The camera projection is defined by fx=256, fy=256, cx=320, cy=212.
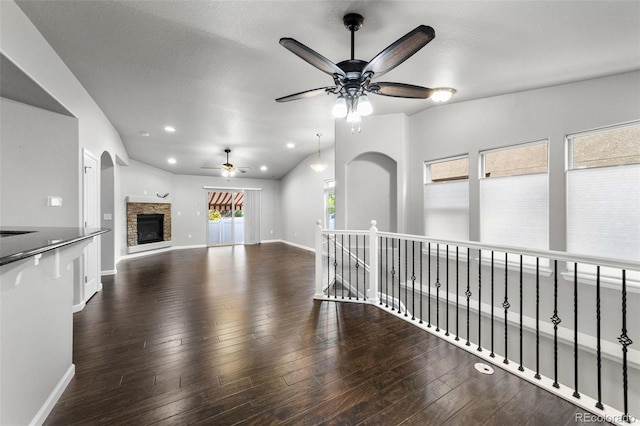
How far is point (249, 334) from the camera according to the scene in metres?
2.68

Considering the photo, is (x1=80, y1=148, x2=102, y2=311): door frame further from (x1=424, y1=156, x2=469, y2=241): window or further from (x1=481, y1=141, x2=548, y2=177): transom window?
(x1=481, y1=141, x2=548, y2=177): transom window

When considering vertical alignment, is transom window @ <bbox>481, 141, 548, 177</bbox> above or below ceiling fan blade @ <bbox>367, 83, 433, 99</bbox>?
below

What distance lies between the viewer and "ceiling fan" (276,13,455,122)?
1681 millimetres

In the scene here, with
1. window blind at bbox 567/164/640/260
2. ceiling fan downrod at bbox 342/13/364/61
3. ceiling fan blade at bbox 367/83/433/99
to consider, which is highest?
ceiling fan downrod at bbox 342/13/364/61

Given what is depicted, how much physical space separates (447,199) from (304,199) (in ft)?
17.3

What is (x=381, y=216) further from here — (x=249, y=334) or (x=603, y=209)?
(x=249, y=334)

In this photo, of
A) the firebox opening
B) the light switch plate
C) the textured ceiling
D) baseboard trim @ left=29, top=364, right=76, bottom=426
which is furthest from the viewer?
the firebox opening

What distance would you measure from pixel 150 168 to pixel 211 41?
689 cm

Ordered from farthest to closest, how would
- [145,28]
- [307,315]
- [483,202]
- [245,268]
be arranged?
[245,268] → [483,202] → [307,315] → [145,28]

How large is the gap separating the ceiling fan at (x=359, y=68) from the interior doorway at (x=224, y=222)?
8466 mm

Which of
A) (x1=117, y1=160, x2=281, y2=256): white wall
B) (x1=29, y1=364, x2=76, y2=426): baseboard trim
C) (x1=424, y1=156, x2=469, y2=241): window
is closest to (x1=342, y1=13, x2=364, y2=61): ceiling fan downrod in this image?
(x1=424, y1=156, x2=469, y2=241): window

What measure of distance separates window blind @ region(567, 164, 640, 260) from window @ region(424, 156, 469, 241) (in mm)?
1264

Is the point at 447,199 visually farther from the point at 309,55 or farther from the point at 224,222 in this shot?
the point at 224,222

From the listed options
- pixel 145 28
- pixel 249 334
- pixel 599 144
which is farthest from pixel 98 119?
pixel 599 144
